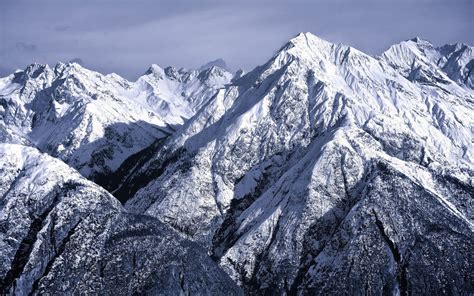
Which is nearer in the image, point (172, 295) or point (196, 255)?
point (172, 295)

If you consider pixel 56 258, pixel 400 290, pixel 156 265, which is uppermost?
pixel 400 290

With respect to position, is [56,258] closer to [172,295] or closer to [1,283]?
[1,283]

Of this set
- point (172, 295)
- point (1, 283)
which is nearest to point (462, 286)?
point (172, 295)

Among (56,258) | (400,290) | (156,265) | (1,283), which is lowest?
(1,283)

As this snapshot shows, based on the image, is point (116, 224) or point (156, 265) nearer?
point (156, 265)

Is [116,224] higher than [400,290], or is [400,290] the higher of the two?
[400,290]

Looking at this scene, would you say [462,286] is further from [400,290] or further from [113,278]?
[113,278]

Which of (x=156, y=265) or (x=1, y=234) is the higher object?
(x=156, y=265)

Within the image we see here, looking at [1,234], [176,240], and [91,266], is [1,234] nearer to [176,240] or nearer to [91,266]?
[91,266]

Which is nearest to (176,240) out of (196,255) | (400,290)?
(196,255)
